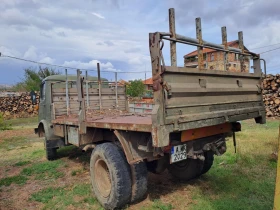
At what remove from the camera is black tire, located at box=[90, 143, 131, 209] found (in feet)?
10.6

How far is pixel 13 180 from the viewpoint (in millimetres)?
4984

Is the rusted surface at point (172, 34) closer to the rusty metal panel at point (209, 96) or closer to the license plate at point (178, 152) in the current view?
the rusty metal panel at point (209, 96)

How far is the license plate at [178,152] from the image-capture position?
3048 millimetres

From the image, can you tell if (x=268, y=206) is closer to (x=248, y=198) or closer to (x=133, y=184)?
(x=248, y=198)

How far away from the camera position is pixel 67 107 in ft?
19.9

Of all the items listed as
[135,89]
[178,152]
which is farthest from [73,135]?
[135,89]

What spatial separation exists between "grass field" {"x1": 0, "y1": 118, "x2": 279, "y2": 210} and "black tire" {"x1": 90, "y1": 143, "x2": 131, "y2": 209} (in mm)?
272

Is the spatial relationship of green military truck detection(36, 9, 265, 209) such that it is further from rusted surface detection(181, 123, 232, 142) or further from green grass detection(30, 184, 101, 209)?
green grass detection(30, 184, 101, 209)

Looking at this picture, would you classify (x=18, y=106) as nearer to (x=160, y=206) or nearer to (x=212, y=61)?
(x=212, y=61)

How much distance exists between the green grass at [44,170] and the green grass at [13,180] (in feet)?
0.82

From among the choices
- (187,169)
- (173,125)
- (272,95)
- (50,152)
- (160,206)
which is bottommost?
(160,206)

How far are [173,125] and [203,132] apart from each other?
856 mm

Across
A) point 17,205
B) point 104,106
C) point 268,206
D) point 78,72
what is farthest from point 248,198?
point 104,106

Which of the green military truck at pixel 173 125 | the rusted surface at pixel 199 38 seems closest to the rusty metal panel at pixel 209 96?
the green military truck at pixel 173 125
